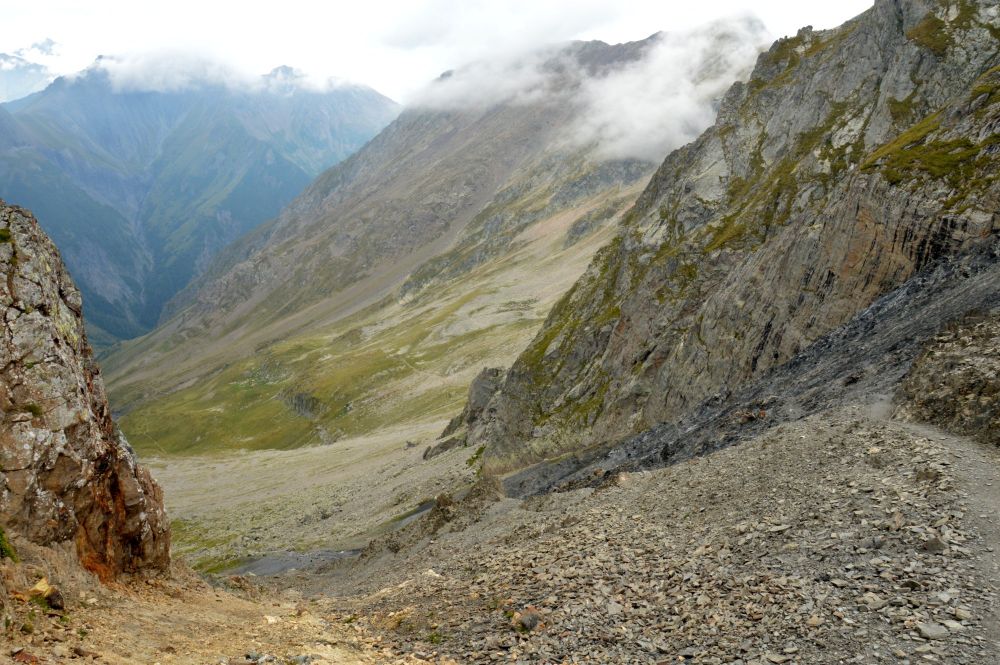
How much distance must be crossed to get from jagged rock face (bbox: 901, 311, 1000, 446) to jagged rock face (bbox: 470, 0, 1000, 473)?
45.4 feet

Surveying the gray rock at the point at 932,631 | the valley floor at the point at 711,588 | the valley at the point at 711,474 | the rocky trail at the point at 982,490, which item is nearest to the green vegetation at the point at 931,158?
the valley at the point at 711,474

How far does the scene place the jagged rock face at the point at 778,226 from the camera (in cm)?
4634

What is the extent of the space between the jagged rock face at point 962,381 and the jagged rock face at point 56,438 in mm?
35748

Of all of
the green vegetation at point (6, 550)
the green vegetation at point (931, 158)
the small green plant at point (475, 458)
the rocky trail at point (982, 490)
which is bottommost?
the small green plant at point (475, 458)

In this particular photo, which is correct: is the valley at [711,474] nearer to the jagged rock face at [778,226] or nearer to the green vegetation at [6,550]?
the jagged rock face at [778,226]

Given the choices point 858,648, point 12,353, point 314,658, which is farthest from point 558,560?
point 12,353

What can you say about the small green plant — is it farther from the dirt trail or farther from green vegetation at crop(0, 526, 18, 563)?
green vegetation at crop(0, 526, 18, 563)

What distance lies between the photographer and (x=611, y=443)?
210 ft

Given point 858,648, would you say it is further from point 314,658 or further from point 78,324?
point 78,324

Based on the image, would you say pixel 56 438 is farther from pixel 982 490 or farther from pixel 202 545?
pixel 202 545

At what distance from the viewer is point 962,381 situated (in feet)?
89.0

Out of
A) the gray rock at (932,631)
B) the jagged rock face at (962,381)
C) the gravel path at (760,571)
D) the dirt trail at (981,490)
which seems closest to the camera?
the gray rock at (932,631)

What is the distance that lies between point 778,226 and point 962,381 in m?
44.7

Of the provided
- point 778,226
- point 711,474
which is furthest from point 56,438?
point 778,226
